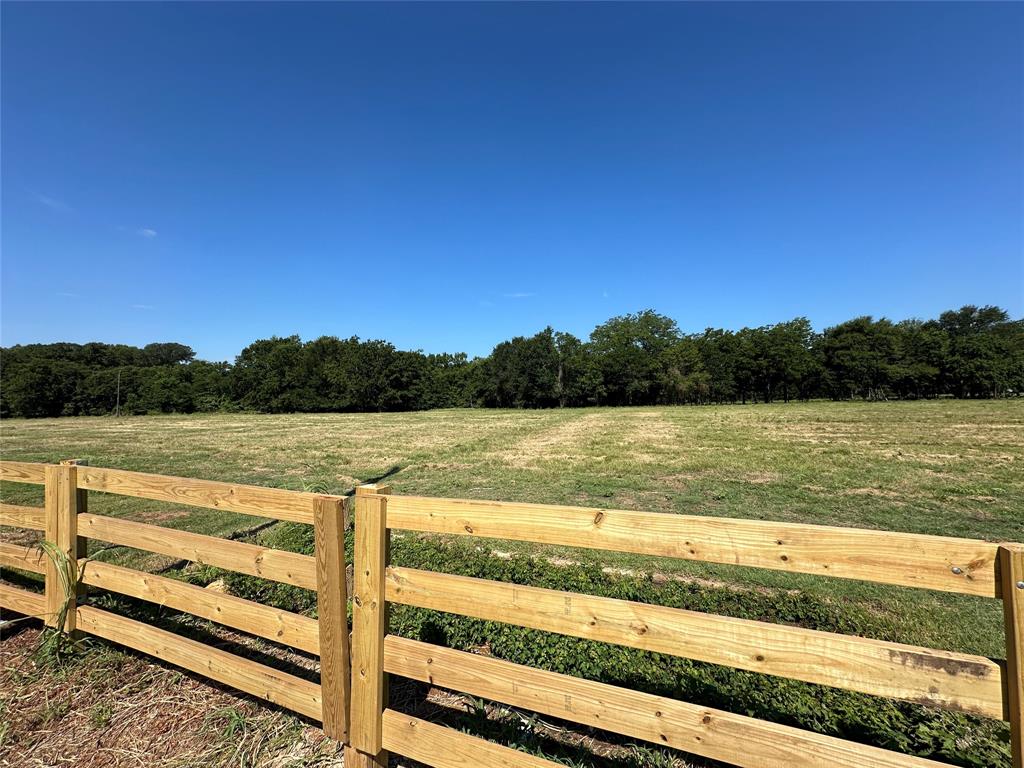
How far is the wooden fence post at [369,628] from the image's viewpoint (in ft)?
7.48

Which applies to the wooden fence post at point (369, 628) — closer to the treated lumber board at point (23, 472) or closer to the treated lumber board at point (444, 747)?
the treated lumber board at point (444, 747)

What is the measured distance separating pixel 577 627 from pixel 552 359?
62206 mm

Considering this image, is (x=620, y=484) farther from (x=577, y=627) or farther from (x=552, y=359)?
(x=552, y=359)

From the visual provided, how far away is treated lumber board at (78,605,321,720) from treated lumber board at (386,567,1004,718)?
92 cm

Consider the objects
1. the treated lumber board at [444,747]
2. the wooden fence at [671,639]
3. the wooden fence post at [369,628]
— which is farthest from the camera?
the wooden fence post at [369,628]

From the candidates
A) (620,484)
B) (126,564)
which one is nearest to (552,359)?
(620,484)

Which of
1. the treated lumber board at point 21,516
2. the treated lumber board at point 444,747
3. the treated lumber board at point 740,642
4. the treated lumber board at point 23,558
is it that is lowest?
the treated lumber board at point 444,747

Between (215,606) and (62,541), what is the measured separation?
165cm

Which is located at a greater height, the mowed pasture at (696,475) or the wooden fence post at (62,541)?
the wooden fence post at (62,541)

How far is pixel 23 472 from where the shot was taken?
3697 mm

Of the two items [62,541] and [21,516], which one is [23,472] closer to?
[21,516]

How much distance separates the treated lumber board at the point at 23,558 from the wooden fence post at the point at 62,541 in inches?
5.4

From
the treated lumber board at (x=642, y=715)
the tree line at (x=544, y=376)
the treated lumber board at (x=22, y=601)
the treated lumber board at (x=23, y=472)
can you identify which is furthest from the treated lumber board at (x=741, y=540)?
the tree line at (x=544, y=376)

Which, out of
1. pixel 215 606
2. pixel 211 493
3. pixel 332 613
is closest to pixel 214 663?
pixel 215 606
